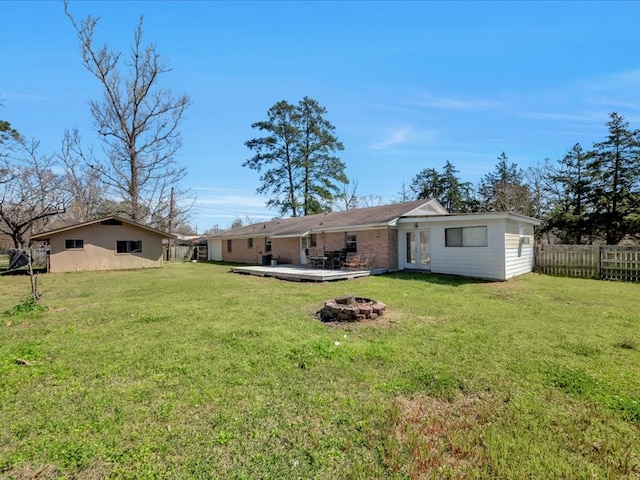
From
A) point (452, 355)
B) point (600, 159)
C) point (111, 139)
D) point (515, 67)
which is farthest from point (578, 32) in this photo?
point (111, 139)

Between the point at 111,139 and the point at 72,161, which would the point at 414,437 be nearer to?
the point at 111,139

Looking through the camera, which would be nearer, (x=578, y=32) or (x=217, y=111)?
(x=578, y=32)

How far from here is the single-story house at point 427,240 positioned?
12711mm

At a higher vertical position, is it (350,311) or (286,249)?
(286,249)

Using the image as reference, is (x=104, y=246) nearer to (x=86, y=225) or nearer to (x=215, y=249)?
(x=86, y=225)

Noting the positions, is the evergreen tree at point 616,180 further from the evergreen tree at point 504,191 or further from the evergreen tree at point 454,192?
the evergreen tree at point 454,192

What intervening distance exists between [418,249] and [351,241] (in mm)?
3711

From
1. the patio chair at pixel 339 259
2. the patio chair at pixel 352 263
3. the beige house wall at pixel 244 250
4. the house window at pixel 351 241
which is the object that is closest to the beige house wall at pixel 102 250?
the beige house wall at pixel 244 250

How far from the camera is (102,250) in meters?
20.7

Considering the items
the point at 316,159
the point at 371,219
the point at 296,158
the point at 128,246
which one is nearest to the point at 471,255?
the point at 371,219

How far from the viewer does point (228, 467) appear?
258 cm

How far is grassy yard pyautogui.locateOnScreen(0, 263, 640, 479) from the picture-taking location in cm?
264

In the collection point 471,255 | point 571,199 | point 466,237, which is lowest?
point 471,255

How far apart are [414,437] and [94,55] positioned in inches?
1252
